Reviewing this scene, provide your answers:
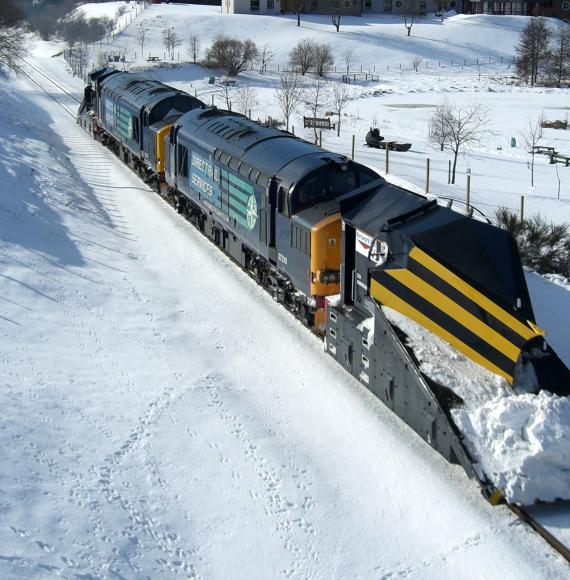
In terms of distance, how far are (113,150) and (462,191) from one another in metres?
16.2

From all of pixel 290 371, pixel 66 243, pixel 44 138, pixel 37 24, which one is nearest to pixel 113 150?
pixel 44 138

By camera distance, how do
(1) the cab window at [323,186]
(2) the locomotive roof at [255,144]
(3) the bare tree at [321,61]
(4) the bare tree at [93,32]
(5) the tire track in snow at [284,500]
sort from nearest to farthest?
(5) the tire track in snow at [284,500] < (1) the cab window at [323,186] < (2) the locomotive roof at [255,144] < (3) the bare tree at [321,61] < (4) the bare tree at [93,32]

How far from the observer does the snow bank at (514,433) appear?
10289 mm

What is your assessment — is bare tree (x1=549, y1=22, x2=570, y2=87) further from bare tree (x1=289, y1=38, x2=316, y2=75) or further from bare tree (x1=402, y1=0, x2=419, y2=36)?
bare tree (x1=402, y1=0, x2=419, y2=36)

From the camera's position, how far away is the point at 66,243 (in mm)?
20828

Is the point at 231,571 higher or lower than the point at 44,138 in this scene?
lower

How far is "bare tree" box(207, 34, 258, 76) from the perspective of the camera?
8356 cm

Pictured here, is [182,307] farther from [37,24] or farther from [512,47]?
[37,24]

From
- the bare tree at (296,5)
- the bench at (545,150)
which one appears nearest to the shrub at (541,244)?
the bench at (545,150)

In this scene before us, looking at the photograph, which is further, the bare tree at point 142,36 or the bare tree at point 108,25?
the bare tree at point 108,25

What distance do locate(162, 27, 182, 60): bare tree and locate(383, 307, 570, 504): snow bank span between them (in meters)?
88.7

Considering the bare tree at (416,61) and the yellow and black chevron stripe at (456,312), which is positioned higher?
the bare tree at (416,61)

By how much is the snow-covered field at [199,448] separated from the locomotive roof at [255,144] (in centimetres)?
323

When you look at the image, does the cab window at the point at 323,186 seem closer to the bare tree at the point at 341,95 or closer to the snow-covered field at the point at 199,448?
the snow-covered field at the point at 199,448
